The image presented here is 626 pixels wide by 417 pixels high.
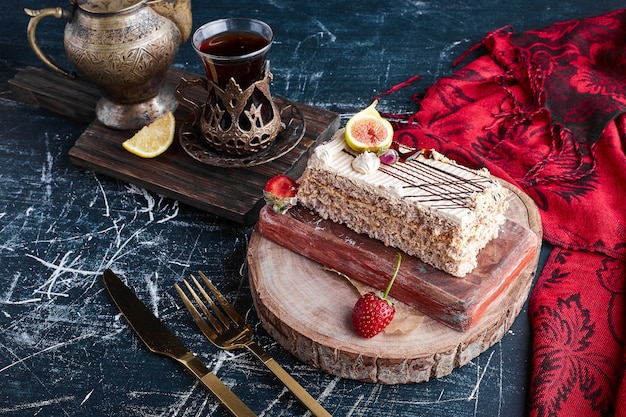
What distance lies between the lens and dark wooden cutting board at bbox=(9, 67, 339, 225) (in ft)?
9.57

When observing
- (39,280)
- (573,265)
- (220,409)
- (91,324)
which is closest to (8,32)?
(39,280)

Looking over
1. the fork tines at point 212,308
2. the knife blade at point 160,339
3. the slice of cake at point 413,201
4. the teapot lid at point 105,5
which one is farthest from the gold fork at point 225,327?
the teapot lid at point 105,5

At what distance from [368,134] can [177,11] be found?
3.70 ft

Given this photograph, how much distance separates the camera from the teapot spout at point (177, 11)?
310 cm

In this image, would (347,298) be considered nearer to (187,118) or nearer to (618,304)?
(618,304)

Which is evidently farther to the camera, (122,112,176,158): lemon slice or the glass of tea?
(122,112,176,158): lemon slice

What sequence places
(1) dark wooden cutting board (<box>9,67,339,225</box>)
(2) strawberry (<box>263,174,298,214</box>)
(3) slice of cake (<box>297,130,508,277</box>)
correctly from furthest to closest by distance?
(1) dark wooden cutting board (<box>9,67,339,225</box>), (2) strawberry (<box>263,174,298,214</box>), (3) slice of cake (<box>297,130,508,277</box>)

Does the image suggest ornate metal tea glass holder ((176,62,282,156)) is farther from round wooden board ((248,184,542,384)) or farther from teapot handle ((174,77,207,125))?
round wooden board ((248,184,542,384))

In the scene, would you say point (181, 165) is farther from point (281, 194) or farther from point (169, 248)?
point (281, 194)

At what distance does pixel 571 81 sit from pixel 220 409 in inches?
90.2

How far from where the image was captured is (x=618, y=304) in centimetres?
259

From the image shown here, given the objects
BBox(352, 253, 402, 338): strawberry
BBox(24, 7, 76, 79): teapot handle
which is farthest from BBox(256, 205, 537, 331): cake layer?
BBox(24, 7, 76, 79): teapot handle

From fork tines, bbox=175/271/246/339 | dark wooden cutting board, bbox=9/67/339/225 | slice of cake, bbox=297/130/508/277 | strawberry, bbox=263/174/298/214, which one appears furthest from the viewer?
dark wooden cutting board, bbox=9/67/339/225

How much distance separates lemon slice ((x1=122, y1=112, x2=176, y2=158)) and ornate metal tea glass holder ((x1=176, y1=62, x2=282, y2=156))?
0.61 feet
